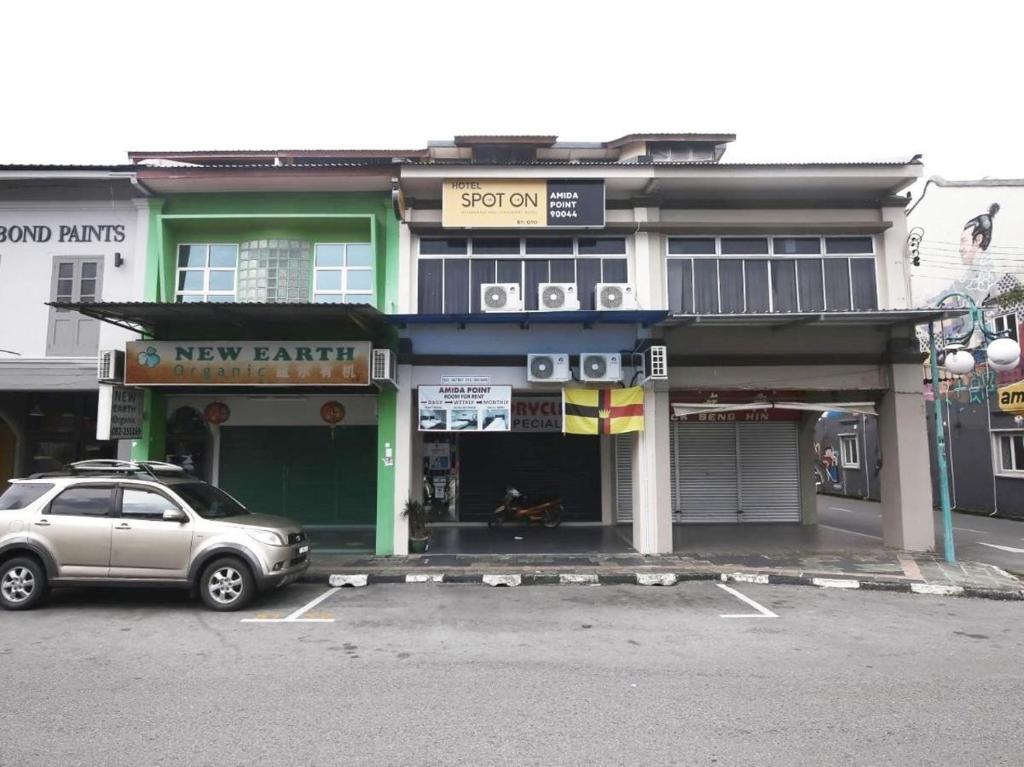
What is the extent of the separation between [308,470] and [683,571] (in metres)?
9.33

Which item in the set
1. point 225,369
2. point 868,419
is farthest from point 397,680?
point 868,419

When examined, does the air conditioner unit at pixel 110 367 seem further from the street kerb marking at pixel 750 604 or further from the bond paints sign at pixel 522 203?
the street kerb marking at pixel 750 604

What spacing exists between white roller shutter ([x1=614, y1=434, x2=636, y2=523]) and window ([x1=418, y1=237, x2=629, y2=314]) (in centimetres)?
503

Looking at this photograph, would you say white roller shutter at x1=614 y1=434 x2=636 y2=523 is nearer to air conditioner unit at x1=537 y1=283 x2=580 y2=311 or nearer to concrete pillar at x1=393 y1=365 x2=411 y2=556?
air conditioner unit at x1=537 y1=283 x2=580 y2=311

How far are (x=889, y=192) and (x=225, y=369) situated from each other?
1367 cm

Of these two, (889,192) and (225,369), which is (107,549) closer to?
(225,369)

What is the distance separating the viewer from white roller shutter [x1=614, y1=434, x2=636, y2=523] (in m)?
16.2

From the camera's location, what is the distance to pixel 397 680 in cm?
557

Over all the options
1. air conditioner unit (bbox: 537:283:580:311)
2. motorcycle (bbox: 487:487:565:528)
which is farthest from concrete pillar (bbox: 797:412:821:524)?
air conditioner unit (bbox: 537:283:580:311)

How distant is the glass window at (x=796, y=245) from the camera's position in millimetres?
12953

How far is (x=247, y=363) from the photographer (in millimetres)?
11578

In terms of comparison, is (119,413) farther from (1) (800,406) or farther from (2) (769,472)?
(2) (769,472)

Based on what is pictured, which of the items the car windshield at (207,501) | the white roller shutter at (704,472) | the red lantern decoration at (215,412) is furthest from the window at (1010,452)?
the red lantern decoration at (215,412)

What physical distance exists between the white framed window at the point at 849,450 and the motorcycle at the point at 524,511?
56.6 feet
